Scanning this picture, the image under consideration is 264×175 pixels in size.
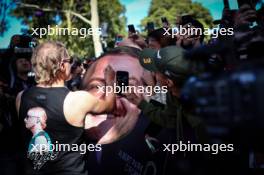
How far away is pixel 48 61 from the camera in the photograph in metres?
2.21

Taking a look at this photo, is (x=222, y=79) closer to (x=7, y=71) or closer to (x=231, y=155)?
(x=231, y=155)

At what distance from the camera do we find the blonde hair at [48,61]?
7.28 ft

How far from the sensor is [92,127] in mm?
2287

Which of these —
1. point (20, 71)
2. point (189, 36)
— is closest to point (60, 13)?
point (20, 71)

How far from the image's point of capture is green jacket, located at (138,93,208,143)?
180cm

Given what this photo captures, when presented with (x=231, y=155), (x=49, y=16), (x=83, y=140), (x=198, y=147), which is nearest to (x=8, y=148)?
(x=83, y=140)

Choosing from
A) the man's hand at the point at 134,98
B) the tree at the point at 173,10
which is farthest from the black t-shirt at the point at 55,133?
the tree at the point at 173,10

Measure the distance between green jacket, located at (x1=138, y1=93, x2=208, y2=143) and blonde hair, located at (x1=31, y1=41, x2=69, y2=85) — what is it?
0.63 meters

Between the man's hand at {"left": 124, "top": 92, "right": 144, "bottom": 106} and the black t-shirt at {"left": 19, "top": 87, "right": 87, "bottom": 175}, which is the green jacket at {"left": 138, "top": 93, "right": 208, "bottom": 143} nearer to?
the man's hand at {"left": 124, "top": 92, "right": 144, "bottom": 106}

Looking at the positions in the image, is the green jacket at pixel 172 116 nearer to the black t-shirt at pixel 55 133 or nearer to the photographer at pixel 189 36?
the black t-shirt at pixel 55 133

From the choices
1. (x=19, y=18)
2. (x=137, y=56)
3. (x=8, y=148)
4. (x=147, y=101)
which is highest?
(x=19, y=18)

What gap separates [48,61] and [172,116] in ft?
2.92

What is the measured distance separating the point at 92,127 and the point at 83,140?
106 mm

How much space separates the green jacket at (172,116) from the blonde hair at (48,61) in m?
0.63
